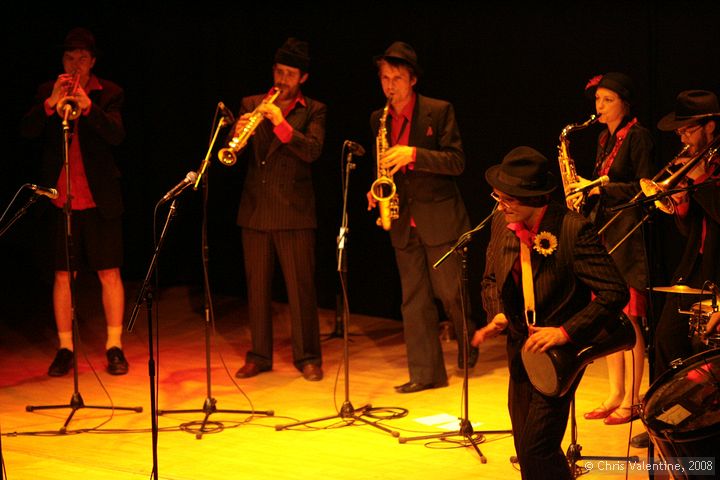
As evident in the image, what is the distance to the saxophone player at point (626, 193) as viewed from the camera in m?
5.91

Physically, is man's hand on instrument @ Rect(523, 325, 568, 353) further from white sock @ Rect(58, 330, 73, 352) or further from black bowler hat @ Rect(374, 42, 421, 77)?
white sock @ Rect(58, 330, 73, 352)

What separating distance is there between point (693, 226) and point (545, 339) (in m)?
1.48

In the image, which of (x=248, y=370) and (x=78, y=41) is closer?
(x=78, y=41)

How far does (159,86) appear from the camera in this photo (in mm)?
10102

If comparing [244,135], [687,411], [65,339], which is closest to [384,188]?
[244,135]

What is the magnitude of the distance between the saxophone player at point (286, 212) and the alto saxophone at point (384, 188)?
490 millimetres

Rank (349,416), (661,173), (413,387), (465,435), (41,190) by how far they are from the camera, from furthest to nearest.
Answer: (413,387) → (349,416) → (465,435) → (41,190) → (661,173)

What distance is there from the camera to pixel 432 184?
22.2 feet

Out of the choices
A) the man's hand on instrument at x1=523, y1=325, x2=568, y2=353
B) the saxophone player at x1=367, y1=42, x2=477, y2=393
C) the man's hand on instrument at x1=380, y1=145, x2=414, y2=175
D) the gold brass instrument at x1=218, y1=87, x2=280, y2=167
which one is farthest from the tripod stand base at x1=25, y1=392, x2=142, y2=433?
the man's hand on instrument at x1=523, y1=325, x2=568, y2=353

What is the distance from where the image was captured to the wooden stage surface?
553cm

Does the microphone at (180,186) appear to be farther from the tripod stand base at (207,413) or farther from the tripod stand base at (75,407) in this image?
the tripod stand base at (75,407)

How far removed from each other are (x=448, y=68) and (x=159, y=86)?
299 cm

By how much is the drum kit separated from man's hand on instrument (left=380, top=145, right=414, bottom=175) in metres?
2.61

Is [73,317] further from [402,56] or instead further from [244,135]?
[402,56]
